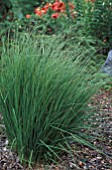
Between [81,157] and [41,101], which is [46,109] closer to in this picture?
[41,101]

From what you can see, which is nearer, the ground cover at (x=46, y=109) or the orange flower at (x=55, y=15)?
the ground cover at (x=46, y=109)

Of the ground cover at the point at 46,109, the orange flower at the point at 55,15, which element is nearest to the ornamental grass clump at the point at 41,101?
the ground cover at the point at 46,109

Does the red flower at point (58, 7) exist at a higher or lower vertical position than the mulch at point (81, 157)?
higher

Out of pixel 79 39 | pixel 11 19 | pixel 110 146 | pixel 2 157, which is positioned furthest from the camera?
pixel 11 19

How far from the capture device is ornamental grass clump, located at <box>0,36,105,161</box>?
355 cm

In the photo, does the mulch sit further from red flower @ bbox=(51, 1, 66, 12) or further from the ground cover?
red flower @ bbox=(51, 1, 66, 12)

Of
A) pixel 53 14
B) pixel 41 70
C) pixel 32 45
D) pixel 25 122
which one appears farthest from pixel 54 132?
pixel 53 14

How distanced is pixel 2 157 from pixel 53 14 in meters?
4.33

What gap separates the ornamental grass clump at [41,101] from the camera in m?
3.55

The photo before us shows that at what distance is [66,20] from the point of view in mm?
7852

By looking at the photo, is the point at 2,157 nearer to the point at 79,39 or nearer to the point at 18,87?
the point at 18,87

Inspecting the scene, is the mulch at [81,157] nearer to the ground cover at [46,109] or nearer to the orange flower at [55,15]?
the ground cover at [46,109]

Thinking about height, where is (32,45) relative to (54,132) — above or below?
above

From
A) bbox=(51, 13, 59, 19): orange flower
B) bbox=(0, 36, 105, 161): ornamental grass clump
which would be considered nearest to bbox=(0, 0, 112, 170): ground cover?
bbox=(0, 36, 105, 161): ornamental grass clump
